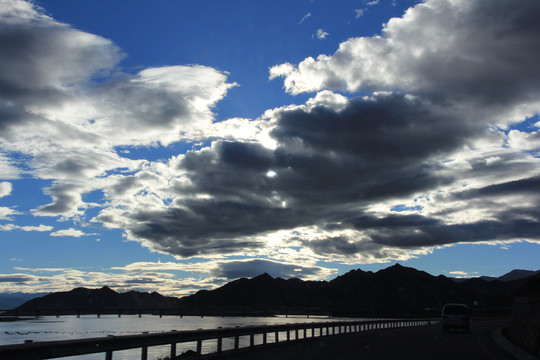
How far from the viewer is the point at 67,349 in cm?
998

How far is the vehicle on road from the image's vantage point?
40.1 metres

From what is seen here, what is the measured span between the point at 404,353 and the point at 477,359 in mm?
2788

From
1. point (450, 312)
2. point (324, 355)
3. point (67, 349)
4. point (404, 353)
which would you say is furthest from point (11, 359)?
point (450, 312)

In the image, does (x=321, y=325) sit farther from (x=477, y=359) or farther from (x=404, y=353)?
(x=477, y=359)

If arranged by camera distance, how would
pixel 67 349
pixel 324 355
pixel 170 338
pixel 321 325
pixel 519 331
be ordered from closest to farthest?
pixel 67 349 < pixel 170 338 < pixel 324 355 < pixel 519 331 < pixel 321 325

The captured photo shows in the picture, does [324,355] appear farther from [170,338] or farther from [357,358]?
[170,338]

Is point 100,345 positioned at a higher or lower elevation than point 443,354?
higher

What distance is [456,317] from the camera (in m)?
40.4

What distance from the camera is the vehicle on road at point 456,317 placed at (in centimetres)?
4006

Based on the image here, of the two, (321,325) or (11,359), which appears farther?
(321,325)

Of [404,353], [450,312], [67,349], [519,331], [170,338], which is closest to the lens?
[67,349]

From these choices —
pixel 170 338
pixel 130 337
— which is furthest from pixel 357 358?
pixel 130 337

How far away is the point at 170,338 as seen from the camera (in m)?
15.0

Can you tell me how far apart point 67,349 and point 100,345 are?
1.41 m
